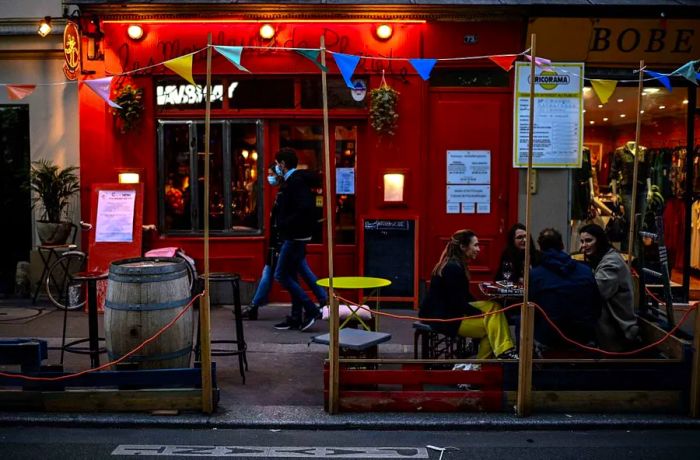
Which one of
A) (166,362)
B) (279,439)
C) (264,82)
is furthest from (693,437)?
(264,82)

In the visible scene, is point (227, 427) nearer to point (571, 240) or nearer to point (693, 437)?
point (693, 437)

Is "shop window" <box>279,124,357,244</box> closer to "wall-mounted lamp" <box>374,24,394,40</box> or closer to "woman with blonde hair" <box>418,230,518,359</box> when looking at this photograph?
"wall-mounted lamp" <box>374,24,394,40</box>

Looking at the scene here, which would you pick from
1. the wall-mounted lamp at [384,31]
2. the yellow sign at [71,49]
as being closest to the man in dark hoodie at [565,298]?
the wall-mounted lamp at [384,31]

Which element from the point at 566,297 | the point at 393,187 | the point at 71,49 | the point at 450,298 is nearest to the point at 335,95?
the point at 393,187

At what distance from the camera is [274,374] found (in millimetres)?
7656

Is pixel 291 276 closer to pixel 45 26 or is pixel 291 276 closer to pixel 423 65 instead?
pixel 423 65

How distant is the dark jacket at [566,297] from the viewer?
674 centimetres

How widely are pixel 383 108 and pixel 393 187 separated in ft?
3.40

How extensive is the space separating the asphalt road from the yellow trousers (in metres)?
0.93

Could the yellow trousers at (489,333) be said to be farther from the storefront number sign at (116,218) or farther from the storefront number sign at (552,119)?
the storefront number sign at (116,218)

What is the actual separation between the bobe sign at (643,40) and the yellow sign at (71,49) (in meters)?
6.65

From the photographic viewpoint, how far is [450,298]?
279 inches

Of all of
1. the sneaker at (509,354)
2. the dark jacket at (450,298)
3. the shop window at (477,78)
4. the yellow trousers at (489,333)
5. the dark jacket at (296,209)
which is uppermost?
the shop window at (477,78)

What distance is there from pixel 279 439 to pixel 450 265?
214 centimetres
